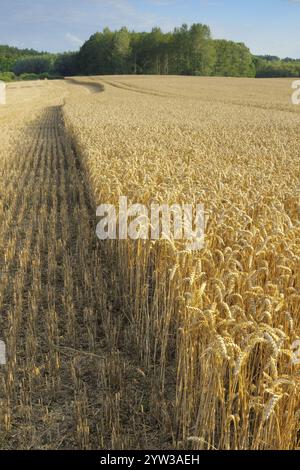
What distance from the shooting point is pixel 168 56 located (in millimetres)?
89750

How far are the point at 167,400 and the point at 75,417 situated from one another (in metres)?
0.73

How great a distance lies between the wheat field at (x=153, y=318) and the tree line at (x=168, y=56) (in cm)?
8304

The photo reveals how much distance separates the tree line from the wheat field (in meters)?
83.0

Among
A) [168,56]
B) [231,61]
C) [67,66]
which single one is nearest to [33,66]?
[67,66]

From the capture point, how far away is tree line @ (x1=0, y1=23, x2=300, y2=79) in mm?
88312

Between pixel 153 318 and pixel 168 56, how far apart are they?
3622 inches

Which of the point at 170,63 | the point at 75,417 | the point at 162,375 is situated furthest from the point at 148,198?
the point at 170,63

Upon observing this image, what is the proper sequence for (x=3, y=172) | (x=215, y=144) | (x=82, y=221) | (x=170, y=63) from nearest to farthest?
(x=82, y=221), (x=3, y=172), (x=215, y=144), (x=170, y=63)

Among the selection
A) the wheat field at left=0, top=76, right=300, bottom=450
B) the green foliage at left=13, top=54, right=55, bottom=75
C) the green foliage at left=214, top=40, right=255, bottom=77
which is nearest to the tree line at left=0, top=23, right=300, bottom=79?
the green foliage at left=214, top=40, right=255, bottom=77

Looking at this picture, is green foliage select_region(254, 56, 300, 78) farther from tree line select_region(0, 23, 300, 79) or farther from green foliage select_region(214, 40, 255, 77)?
green foliage select_region(214, 40, 255, 77)

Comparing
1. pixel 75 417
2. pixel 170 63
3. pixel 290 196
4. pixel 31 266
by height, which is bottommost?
pixel 75 417

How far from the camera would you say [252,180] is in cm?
809

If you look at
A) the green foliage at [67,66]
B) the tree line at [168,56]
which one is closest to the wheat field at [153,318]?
the tree line at [168,56]

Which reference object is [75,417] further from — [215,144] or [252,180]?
[215,144]
